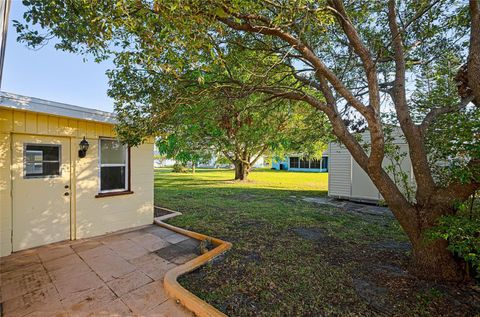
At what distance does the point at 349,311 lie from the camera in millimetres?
2533

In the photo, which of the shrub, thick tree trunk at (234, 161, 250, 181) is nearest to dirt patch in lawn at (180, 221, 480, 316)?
the shrub

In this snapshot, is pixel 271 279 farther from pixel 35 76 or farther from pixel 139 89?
pixel 35 76

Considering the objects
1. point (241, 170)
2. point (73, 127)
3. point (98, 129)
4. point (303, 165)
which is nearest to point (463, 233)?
point (98, 129)

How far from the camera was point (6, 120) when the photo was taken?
3.80m

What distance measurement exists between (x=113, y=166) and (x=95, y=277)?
2.71m

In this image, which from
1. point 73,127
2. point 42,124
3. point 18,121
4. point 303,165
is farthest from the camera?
point 303,165

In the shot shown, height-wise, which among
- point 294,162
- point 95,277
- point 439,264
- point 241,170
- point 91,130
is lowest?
point 95,277

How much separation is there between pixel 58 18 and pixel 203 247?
4.19 metres

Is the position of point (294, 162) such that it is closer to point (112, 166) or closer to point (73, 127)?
point (112, 166)

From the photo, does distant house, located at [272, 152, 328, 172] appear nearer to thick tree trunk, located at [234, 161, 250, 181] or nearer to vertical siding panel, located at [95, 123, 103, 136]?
thick tree trunk, located at [234, 161, 250, 181]

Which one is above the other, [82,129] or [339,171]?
[82,129]

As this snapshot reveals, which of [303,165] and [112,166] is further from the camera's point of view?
[303,165]

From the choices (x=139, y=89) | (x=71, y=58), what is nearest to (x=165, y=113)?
(x=139, y=89)

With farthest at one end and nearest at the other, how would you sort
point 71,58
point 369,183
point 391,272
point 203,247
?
point 369,183 → point 71,58 → point 203,247 → point 391,272
